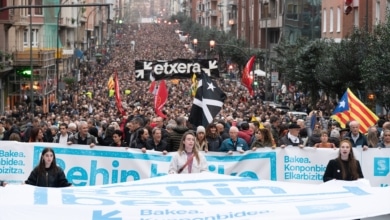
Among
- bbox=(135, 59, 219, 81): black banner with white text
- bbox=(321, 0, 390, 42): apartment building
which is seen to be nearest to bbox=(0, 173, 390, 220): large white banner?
bbox=(135, 59, 219, 81): black banner with white text

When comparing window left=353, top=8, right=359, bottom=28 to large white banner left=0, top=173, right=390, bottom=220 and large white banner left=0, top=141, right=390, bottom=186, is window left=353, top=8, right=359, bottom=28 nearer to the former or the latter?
large white banner left=0, top=141, right=390, bottom=186

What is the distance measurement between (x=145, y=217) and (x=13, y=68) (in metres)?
44.8

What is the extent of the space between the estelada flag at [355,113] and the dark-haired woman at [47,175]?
31.5 ft

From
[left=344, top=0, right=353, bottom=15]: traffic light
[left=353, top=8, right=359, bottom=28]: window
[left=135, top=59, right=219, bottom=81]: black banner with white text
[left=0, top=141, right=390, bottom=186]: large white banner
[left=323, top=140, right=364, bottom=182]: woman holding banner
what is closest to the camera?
[left=323, top=140, right=364, bottom=182]: woman holding banner

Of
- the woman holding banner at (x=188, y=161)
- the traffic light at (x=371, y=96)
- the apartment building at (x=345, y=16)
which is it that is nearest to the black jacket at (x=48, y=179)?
the woman holding banner at (x=188, y=161)

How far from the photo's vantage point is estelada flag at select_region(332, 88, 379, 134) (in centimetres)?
2001

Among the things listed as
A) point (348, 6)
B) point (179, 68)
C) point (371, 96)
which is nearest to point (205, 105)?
point (179, 68)

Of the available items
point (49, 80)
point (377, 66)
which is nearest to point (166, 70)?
point (377, 66)

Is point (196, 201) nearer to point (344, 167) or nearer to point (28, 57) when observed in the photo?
point (344, 167)

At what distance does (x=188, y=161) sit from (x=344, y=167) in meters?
1.67

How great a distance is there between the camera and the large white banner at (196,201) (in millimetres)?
8719

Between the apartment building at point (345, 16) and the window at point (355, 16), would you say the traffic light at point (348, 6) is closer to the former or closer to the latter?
the apartment building at point (345, 16)

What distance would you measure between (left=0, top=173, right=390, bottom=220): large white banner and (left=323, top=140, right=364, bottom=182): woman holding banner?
1109mm

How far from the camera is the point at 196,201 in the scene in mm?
9266
